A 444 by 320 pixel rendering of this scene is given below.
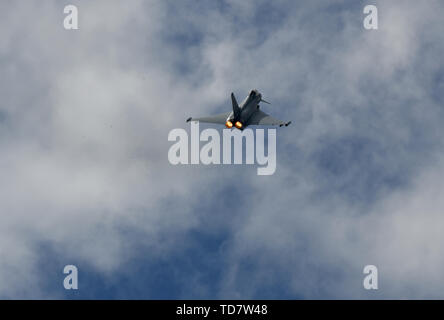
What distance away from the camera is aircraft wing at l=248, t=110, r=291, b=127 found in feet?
497

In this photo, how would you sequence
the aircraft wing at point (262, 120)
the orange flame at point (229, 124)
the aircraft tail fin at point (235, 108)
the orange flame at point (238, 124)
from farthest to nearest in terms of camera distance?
the aircraft wing at point (262, 120), the orange flame at point (238, 124), the orange flame at point (229, 124), the aircraft tail fin at point (235, 108)

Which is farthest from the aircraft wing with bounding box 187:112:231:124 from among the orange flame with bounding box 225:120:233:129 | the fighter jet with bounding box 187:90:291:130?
the orange flame with bounding box 225:120:233:129

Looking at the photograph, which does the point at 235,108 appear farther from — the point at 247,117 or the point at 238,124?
the point at 247,117

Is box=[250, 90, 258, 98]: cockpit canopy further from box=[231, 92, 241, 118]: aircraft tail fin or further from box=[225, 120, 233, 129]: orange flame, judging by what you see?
box=[225, 120, 233, 129]: orange flame

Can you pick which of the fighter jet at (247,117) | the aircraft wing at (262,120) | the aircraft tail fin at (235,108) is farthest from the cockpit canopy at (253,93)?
the aircraft tail fin at (235,108)

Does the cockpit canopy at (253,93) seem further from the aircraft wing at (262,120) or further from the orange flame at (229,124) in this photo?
the orange flame at (229,124)

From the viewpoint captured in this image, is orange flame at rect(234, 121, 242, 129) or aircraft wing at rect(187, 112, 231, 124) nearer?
orange flame at rect(234, 121, 242, 129)

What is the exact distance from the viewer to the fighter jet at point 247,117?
147m

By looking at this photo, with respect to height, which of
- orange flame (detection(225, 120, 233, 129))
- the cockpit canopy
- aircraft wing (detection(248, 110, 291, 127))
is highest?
A: the cockpit canopy
